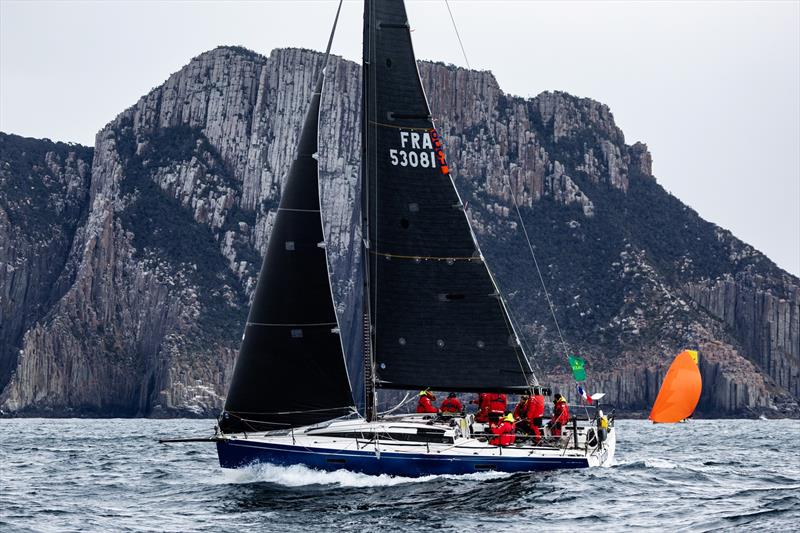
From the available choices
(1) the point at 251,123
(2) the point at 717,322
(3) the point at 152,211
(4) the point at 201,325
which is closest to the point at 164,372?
(4) the point at 201,325

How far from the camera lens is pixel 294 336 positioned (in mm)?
29266

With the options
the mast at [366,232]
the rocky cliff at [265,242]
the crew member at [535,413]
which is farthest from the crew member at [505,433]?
the rocky cliff at [265,242]

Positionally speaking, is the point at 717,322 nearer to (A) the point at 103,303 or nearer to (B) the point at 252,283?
(B) the point at 252,283

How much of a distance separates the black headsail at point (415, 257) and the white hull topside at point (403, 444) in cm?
137

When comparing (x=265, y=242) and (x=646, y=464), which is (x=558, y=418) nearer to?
(x=646, y=464)

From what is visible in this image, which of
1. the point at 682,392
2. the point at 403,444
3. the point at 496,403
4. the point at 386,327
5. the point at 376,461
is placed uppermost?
the point at 386,327

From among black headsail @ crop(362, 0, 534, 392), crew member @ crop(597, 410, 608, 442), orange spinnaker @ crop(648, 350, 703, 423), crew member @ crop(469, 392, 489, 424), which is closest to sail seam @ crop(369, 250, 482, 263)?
black headsail @ crop(362, 0, 534, 392)

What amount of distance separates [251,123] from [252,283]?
27132 mm

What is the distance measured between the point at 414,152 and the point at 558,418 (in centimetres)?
762

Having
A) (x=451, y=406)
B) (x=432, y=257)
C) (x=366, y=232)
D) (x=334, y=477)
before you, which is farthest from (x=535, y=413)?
(x=366, y=232)

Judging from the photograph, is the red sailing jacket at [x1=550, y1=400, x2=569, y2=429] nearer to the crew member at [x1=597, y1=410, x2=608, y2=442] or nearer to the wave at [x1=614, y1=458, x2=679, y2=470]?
the crew member at [x1=597, y1=410, x2=608, y2=442]

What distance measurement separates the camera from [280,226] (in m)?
29.9

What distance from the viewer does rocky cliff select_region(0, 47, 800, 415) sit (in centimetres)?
13862

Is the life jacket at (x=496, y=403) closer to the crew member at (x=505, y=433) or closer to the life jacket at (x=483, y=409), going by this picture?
the life jacket at (x=483, y=409)
